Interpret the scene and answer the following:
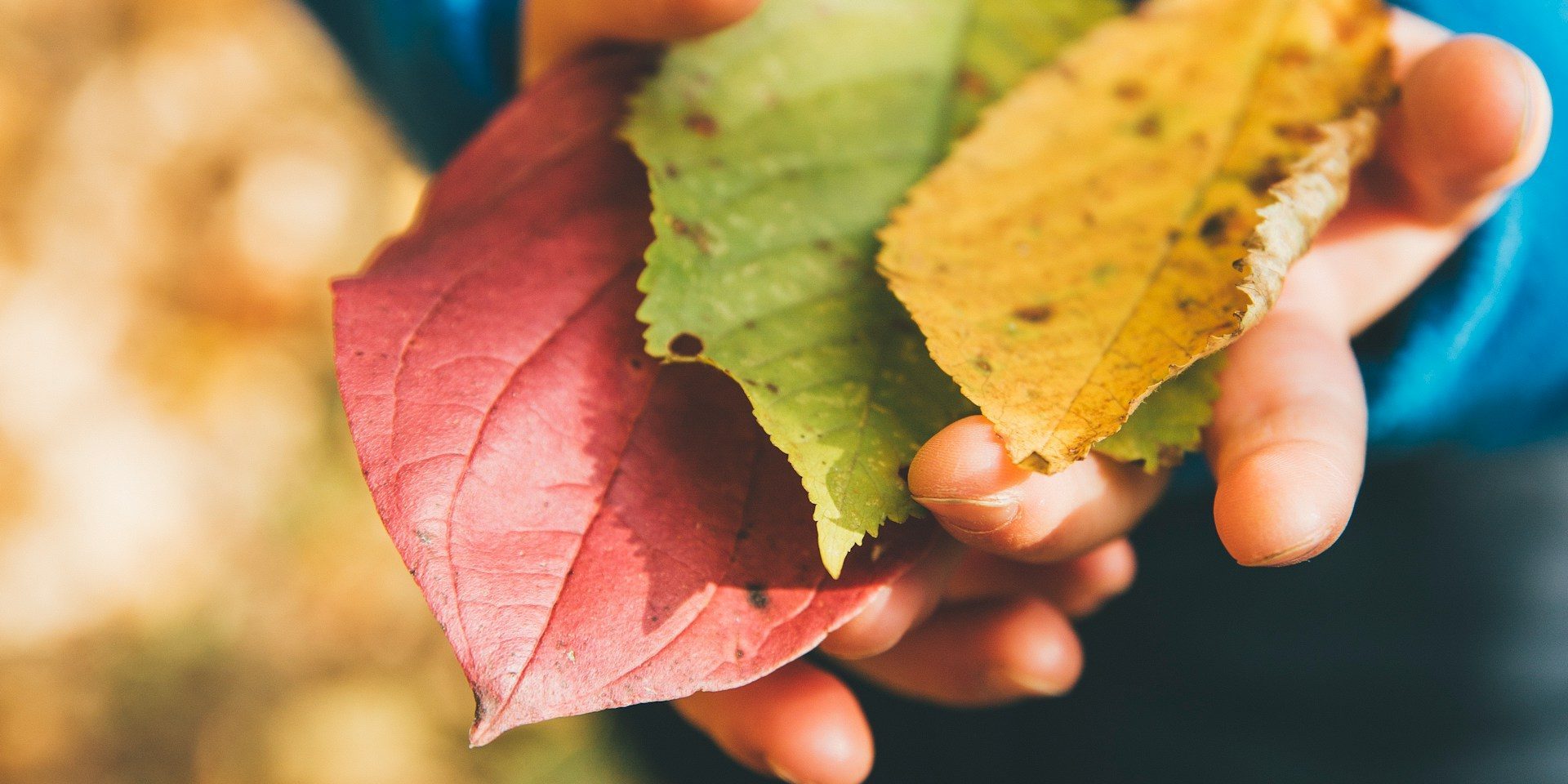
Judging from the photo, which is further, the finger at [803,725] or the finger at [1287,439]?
the finger at [803,725]

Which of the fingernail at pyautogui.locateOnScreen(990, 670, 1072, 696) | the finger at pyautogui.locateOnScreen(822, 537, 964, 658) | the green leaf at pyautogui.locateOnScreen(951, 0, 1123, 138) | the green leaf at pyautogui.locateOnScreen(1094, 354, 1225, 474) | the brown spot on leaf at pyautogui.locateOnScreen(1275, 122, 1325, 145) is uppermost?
the green leaf at pyautogui.locateOnScreen(951, 0, 1123, 138)

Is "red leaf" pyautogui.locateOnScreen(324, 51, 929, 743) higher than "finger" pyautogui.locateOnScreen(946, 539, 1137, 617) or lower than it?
higher

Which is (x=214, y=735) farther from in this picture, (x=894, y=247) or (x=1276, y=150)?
(x=1276, y=150)

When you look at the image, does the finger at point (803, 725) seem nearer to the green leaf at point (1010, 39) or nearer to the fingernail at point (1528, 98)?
the green leaf at point (1010, 39)

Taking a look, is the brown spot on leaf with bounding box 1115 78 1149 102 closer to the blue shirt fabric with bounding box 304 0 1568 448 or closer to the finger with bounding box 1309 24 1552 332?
the finger with bounding box 1309 24 1552 332

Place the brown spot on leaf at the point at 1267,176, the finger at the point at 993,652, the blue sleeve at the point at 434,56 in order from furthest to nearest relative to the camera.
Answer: the blue sleeve at the point at 434,56
the finger at the point at 993,652
the brown spot on leaf at the point at 1267,176

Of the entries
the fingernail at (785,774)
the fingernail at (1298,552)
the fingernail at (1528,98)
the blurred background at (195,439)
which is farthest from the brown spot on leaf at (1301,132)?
the blurred background at (195,439)

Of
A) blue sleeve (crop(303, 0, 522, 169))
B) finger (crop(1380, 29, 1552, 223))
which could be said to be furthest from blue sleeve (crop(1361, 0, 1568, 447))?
blue sleeve (crop(303, 0, 522, 169))
